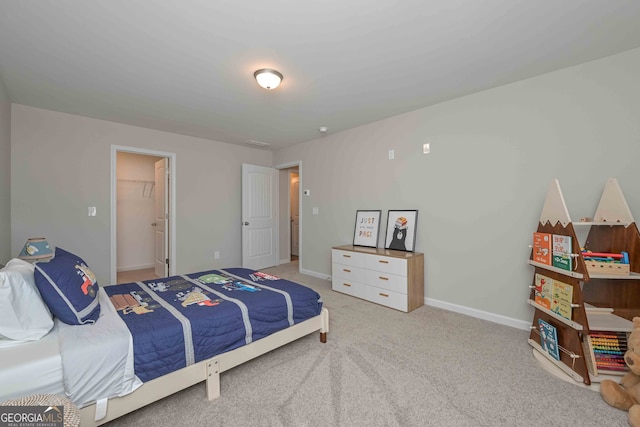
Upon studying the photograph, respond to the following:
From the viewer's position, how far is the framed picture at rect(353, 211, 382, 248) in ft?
12.9

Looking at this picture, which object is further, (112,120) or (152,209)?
(152,209)

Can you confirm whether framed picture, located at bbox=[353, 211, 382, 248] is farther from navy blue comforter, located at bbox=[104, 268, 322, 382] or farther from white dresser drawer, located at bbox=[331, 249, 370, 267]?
navy blue comforter, located at bbox=[104, 268, 322, 382]

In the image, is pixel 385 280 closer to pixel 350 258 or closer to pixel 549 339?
pixel 350 258

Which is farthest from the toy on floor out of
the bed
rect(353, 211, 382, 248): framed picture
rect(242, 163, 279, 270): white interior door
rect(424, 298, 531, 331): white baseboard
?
rect(242, 163, 279, 270): white interior door

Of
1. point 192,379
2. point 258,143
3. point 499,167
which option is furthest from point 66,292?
point 258,143

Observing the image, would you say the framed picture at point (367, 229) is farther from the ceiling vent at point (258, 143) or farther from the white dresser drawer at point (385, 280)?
the ceiling vent at point (258, 143)

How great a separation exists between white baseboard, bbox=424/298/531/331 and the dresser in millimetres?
172

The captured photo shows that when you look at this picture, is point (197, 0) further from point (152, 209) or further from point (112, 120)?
point (152, 209)

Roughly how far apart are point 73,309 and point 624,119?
4140 mm

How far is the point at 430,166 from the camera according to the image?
3367mm

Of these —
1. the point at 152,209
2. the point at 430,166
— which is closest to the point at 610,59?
the point at 430,166

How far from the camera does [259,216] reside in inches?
210

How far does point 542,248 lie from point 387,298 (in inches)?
64.2

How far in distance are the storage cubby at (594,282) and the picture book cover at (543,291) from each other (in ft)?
0.07
